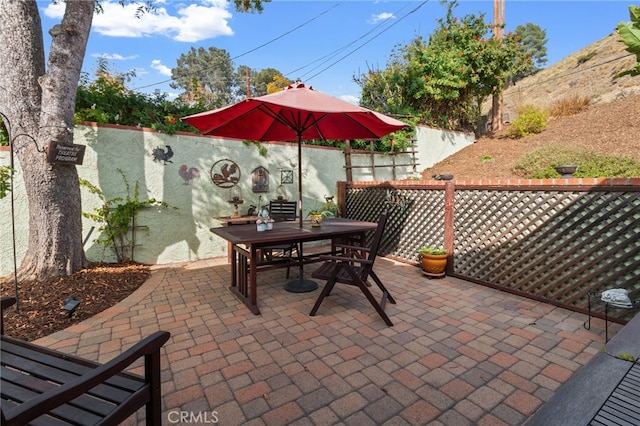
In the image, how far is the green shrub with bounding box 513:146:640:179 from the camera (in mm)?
6438

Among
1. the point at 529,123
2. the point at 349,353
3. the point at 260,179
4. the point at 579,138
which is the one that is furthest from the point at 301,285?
the point at 529,123

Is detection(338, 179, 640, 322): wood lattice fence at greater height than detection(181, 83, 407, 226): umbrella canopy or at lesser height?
lesser

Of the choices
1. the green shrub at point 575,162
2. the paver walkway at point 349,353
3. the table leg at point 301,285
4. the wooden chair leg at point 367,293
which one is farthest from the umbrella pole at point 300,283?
the green shrub at point 575,162

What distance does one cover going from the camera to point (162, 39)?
34.8ft

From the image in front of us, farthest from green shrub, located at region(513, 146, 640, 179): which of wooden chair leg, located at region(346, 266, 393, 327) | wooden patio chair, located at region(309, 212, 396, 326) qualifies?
wooden chair leg, located at region(346, 266, 393, 327)

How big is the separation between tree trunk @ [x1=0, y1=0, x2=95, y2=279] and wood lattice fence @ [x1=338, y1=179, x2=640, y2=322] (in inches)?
193

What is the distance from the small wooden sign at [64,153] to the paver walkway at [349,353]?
1883 mm

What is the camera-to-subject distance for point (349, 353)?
2324 mm

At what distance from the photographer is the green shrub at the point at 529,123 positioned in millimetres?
10195

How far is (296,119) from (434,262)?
2.69 m

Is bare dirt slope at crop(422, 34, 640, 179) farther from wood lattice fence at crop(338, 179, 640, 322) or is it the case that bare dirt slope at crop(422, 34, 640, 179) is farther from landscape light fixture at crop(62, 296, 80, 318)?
landscape light fixture at crop(62, 296, 80, 318)

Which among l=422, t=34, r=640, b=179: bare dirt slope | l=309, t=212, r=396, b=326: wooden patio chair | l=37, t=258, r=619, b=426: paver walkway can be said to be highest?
l=422, t=34, r=640, b=179: bare dirt slope

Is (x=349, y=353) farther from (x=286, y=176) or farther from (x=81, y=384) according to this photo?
(x=286, y=176)

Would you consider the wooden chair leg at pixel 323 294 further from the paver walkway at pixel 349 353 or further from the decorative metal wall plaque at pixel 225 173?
the decorative metal wall plaque at pixel 225 173
